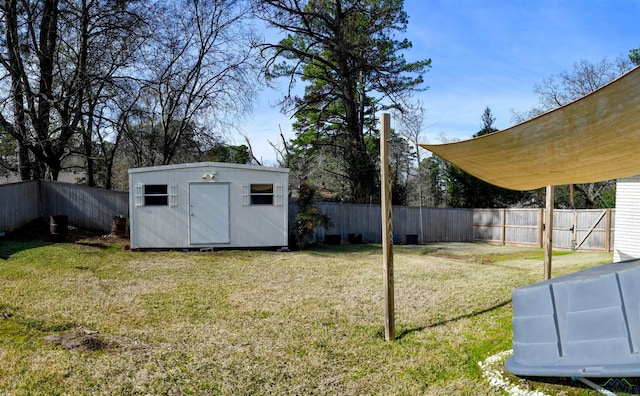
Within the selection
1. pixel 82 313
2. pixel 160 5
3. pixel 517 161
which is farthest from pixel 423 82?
pixel 82 313

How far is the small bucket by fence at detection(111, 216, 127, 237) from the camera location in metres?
11.8

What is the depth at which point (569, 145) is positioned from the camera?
3.26 meters

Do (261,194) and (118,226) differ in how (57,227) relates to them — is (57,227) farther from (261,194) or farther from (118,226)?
(261,194)

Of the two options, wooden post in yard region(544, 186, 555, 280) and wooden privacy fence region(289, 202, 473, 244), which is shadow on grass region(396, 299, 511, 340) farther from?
wooden privacy fence region(289, 202, 473, 244)

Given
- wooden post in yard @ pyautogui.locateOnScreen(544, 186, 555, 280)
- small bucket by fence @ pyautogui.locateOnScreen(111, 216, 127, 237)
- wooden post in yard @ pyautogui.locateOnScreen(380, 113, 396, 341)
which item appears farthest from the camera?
small bucket by fence @ pyautogui.locateOnScreen(111, 216, 127, 237)

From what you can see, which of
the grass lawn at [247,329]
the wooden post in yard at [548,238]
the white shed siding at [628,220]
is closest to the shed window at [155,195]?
the grass lawn at [247,329]

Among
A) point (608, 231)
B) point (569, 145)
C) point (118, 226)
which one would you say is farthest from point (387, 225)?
point (608, 231)

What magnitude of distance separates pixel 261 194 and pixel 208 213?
4.75 feet

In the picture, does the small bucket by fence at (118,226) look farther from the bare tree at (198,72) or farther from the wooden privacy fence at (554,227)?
the wooden privacy fence at (554,227)

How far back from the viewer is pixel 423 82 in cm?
1817

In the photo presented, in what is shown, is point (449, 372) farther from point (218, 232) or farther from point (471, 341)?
point (218, 232)

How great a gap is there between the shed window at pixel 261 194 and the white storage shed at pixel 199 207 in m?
0.03

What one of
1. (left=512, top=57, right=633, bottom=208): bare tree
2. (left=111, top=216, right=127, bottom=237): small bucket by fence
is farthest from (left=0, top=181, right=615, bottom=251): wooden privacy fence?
(left=512, top=57, right=633, bottom=208): bare tree

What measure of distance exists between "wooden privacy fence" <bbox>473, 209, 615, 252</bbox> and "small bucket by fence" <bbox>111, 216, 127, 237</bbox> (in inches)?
506
